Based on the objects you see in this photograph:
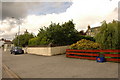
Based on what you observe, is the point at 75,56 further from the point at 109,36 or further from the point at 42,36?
the point at 42,36

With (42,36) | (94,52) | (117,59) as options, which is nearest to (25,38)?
(42,36)

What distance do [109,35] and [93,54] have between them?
2.25 metres

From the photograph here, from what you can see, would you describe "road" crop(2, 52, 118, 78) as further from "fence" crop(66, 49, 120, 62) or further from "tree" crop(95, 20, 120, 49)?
"tree" crop(95, 20, 120, 49)

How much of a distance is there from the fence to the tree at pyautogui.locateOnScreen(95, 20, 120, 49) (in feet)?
2.57

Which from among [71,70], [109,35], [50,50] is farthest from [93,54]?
[50,50]

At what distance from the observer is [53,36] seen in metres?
18.9

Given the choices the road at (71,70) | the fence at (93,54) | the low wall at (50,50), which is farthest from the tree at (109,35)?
the low wall at (50,50)

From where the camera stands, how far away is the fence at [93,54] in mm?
9174

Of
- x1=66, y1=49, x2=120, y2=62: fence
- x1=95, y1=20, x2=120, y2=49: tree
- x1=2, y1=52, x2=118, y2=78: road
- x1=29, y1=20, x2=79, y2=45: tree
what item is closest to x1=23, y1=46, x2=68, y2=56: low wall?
x1=29, y1=20, x2=79, y2=45: tree

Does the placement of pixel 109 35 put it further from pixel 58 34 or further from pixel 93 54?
pixel 58 34

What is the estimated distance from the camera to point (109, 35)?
10.6 meters

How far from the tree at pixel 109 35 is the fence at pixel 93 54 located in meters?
0.78

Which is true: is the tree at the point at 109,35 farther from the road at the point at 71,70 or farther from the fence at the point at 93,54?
the road at the point at 71,70

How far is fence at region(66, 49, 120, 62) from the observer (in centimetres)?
917
